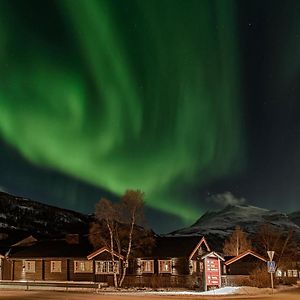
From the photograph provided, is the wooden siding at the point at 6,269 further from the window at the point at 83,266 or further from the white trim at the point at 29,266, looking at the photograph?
the window at the point at 83,266

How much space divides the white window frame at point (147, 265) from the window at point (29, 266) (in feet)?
44.3

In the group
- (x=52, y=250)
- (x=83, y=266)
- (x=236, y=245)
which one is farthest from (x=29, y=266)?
(x=236, y=245)

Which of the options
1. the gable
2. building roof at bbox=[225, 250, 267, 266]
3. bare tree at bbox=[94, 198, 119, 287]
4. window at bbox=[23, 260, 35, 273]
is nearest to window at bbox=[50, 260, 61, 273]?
window at bbox=[23, 260, 35, 273]

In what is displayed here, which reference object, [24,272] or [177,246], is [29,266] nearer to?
[24,272]

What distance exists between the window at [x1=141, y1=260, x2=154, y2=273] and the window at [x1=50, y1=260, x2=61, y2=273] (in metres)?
9.79

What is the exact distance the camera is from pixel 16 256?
6681cm

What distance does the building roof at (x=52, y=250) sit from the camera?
209ft

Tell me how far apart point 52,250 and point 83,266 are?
6113 millimetres

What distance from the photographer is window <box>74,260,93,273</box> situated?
204ft

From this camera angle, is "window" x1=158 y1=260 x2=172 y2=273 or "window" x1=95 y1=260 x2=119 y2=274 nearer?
"window" x1=158 y1=260 x2=172 y2=273

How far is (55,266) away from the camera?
63906 millimetres

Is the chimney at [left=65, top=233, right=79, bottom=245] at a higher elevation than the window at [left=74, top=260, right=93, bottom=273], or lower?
Answer: higher

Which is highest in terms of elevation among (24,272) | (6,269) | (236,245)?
(236,245)

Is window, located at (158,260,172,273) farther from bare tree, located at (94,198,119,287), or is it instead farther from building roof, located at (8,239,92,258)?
building roof, located at (8,239,92,258)
